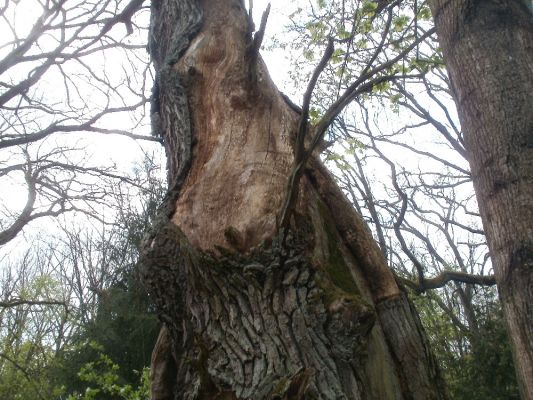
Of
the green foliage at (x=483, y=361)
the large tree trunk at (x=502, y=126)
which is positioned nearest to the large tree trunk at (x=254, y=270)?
the large tree trunk at (x=502, y=126)

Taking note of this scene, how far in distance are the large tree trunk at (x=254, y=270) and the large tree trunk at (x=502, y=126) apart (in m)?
0.40

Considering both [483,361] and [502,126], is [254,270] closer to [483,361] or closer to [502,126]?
[502,126]

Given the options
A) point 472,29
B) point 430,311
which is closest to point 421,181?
point 430,311

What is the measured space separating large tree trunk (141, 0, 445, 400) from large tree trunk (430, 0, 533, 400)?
40 cm

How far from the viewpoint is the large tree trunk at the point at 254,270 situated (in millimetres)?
1764

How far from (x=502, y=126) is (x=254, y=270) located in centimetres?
125

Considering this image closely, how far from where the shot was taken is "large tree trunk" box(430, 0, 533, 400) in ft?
7.07

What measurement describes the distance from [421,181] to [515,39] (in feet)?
31.6

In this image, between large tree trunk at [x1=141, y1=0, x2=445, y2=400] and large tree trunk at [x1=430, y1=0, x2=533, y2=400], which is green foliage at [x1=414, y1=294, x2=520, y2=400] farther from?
large tree trunk at [x1=141, y1=0, x2=445, y2=400]

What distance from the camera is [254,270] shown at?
6.33ft

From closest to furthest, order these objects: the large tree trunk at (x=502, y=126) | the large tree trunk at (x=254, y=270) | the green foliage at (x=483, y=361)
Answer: the large tree trunk at (x=254, y=270) → the large tree trunk at (x=502, y=126) → the green foliage at (x=483, y=361)

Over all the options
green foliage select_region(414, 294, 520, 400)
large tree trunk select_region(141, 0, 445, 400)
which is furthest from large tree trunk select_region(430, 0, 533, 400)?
green foliage select_region(414, 294, 520, 400)

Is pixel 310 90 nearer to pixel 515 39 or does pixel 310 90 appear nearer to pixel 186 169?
pixel 186 169

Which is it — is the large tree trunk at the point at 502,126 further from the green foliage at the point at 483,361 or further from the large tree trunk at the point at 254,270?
the green foliage at the point at 483,361
